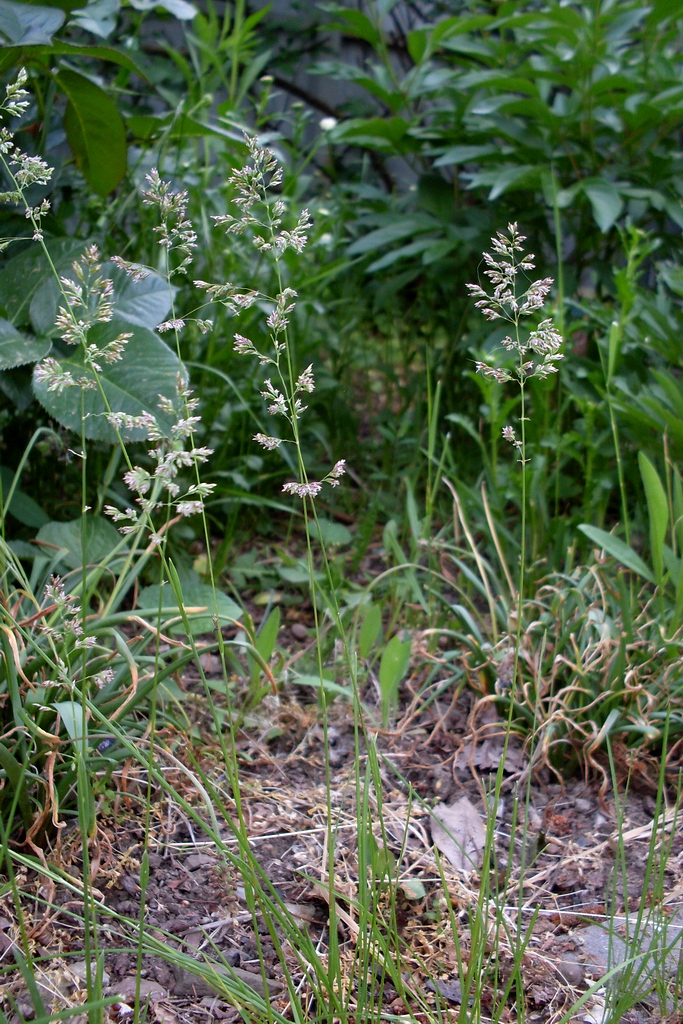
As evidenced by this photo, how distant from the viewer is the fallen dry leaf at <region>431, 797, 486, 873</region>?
0.99 meters

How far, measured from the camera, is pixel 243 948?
85cm

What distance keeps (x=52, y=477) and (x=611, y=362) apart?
106 centimetres

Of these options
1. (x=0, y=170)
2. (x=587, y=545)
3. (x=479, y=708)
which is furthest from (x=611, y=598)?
(x=0, y=170)

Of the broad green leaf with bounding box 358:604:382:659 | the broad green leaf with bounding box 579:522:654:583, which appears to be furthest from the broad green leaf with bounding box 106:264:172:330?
the broad green leaf with bounding box 579:522:654:583

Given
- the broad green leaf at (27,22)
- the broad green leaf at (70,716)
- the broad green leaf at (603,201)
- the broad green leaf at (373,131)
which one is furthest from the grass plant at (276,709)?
the broad green leaf at (373,131)

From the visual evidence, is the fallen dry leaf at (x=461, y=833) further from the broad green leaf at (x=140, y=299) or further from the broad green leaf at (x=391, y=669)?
the broad green leaf at (x=140, y=299)

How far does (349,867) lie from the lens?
974 millimetres

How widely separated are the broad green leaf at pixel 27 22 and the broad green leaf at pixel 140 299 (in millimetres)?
353

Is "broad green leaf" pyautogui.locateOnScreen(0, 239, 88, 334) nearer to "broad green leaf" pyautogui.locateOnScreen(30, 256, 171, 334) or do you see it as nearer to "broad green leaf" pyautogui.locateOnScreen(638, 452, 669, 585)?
"broad green leaf" pyautogui.locateOnScreen(30, 256, 171, 334)

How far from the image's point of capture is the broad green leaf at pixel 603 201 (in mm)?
1554

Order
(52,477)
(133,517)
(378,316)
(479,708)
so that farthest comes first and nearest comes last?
(378,316), (52,477), (479,708), (133,517)

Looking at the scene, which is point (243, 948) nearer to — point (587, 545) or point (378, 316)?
point (587, 545)

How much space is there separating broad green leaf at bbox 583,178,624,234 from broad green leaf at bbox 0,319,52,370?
1.08 meters

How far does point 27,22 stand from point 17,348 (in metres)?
0.47
